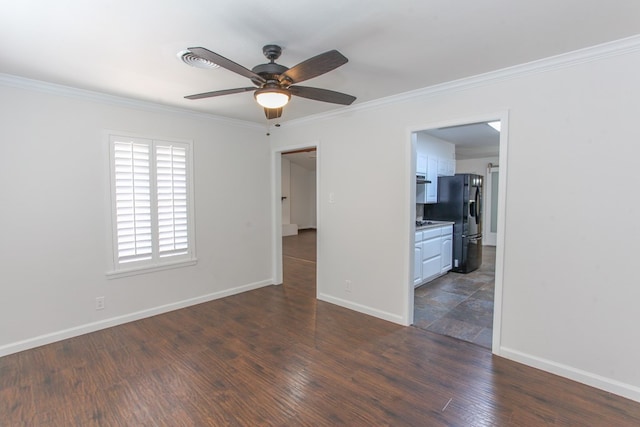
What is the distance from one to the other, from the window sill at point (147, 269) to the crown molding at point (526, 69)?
9.38 feet

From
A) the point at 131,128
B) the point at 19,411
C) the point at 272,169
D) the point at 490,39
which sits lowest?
the point at 19,411

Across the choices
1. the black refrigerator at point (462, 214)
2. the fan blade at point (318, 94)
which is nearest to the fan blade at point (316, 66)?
the fan blade at point (318, 94)

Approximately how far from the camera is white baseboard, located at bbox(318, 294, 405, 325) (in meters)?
3.54

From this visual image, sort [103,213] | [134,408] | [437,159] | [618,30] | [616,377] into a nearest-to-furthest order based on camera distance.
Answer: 1. [618,30]
2. [134,408]
3. [616,377]
4. [103,213]
5. [437,159]

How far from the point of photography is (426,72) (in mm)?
2703

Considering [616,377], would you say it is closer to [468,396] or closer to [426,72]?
[468,396]

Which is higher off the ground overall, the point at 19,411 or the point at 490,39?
the point at 490,39

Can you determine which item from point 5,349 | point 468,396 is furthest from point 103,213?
point 468,396

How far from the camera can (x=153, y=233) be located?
3.69 m

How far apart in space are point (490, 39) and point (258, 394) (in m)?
2.96

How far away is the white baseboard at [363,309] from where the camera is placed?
3536 millimetres

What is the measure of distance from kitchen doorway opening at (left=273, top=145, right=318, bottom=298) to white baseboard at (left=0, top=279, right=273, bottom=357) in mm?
928

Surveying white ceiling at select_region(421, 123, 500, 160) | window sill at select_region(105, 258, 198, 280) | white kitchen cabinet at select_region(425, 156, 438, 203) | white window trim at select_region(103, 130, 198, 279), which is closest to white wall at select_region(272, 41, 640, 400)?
white ceiling at select_region(421, 123, 500, 160)

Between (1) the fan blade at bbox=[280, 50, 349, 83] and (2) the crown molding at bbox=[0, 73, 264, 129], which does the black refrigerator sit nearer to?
(2) the crown molding at bbox=[0, 73, 264, 129]
